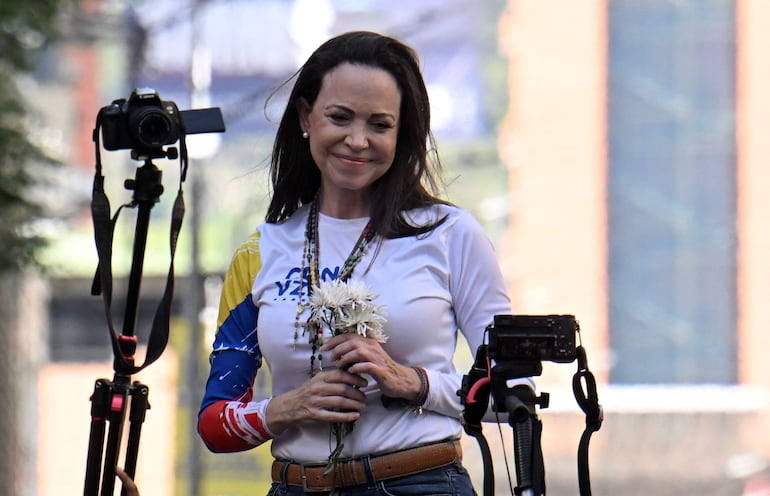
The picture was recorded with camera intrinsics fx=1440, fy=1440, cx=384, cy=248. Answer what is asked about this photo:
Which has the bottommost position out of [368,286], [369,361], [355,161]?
[369,361]

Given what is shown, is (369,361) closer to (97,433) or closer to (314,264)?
(314,264)

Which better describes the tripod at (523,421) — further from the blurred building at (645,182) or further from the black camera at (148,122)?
the blurred building at (645,182)

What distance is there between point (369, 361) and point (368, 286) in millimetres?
143

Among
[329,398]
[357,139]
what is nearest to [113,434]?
[329,398]

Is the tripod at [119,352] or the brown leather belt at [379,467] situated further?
the tripod at [119,352]

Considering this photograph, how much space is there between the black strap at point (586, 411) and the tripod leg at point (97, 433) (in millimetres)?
926

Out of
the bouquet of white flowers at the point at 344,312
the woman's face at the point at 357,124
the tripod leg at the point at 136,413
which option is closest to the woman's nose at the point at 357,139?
the woman's face at the point at 357,124

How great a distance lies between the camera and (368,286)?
2568 mm

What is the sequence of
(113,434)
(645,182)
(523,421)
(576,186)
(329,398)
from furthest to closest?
(645,182)
(576,186)
(113,434)
(329,398)
(523,421)

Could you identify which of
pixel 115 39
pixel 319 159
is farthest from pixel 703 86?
pixel 319 159

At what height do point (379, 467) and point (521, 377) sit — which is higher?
point (521, 377)

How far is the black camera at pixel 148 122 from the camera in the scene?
2826 millimetres

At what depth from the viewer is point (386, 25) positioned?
1456cm

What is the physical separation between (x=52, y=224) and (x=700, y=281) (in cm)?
767
